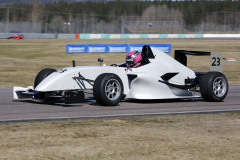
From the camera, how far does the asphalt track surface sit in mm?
9016

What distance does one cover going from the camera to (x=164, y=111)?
988 centimetres

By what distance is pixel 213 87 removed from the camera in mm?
11359

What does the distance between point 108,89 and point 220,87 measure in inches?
124

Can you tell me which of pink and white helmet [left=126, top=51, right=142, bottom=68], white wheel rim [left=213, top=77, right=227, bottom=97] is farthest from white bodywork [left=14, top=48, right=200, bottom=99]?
white wheel rim [left=213, top=77, right=227, bottom=97]

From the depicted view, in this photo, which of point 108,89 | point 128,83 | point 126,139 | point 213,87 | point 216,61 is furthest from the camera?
point 216,61

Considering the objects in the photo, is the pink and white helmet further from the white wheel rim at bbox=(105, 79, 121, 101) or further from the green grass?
the green grass

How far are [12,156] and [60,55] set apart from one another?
3256 cm

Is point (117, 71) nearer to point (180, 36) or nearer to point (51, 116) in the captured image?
point (51, 116)

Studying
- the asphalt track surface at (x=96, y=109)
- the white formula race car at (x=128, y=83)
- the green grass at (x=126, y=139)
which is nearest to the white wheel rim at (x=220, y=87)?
the white formula race car at (x=128, y=83)

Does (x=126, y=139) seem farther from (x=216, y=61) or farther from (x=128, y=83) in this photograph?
(x=216, y=61)

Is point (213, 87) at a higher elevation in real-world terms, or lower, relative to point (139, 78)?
lower

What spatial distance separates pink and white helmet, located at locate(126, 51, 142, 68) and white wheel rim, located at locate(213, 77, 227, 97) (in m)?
2.03

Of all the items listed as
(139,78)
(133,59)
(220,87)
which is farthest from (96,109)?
(220,87)

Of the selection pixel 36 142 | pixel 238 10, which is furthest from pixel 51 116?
pixel 238 10
